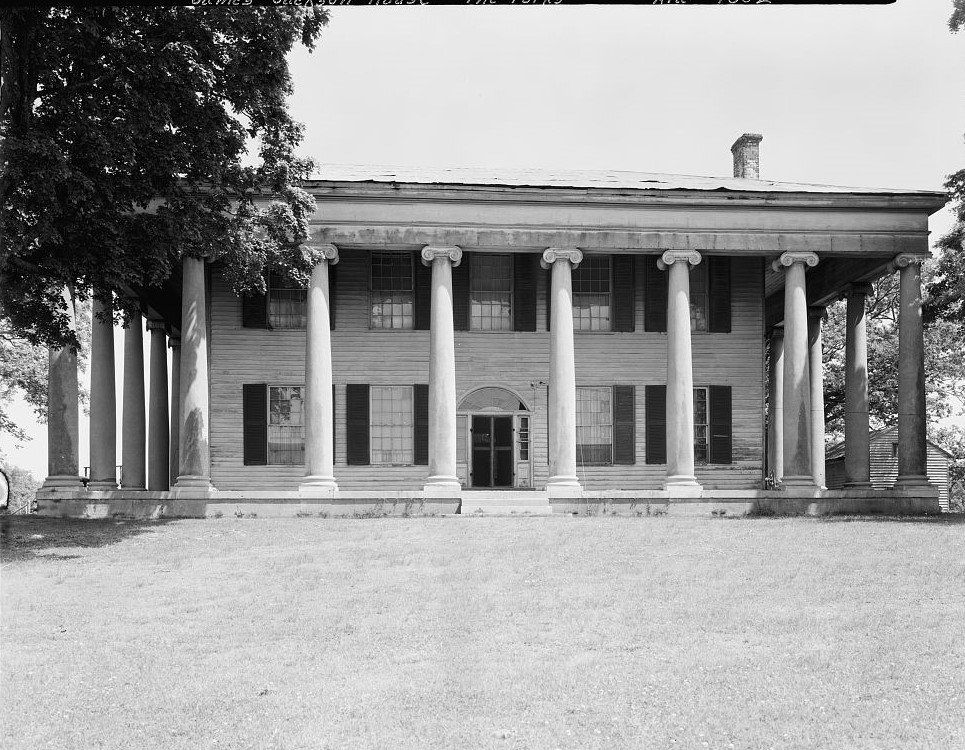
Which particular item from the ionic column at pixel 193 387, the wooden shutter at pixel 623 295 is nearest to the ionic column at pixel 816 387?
the wooden shutter at pixel 623 295

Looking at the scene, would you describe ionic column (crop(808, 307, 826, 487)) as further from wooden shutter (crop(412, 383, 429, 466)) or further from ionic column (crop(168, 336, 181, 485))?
ionic column (crop(168, 336, 181, 485))

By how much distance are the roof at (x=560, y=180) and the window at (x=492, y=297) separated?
8.72 ft

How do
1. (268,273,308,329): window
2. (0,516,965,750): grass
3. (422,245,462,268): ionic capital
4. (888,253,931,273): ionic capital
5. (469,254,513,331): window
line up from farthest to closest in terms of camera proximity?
1. (469,254,513,331): window
2. (268,273,308,329): window
3. (888,253,931,273): ionic capital
4. (422,245,462,268): ionic capital
5. (0,516,965,750): grass

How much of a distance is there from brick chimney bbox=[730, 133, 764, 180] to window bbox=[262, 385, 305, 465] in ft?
57.2

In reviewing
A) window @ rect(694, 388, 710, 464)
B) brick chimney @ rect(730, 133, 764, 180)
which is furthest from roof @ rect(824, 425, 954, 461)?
window @ rect(694, 388, 710, 464)

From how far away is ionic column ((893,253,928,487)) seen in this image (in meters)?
27.2

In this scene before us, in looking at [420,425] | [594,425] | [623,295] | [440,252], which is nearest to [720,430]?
[594,425]

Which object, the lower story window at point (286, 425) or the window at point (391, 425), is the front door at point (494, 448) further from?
the lower story window at point (286, 425)

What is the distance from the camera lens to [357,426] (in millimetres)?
29875

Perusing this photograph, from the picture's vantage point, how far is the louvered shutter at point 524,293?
30.5 m

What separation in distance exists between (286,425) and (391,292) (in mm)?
4744

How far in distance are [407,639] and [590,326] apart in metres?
19.3

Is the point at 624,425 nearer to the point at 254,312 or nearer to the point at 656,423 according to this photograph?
the point at 656,423

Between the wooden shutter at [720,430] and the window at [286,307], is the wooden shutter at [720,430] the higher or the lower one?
the lower one
